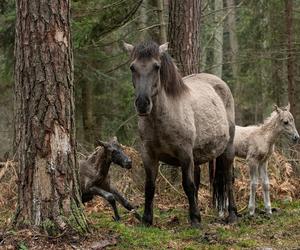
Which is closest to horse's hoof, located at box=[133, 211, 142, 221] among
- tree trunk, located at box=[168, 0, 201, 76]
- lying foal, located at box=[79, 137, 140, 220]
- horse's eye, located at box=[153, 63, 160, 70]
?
lying foal, located at box=[79, 137, 140, 220]

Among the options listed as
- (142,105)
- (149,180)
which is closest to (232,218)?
(149,180)

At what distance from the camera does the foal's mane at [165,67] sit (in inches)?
302

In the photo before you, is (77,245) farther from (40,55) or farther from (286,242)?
(286,242)

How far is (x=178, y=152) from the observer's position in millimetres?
7977

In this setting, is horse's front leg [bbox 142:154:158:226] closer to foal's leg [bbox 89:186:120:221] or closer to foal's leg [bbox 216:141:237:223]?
foal's leg [bbox 89:186:120:221]

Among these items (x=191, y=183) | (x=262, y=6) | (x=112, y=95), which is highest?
(x=262, y=6)

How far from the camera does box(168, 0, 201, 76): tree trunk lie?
38.2 ft

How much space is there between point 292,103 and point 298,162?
13.7 feet

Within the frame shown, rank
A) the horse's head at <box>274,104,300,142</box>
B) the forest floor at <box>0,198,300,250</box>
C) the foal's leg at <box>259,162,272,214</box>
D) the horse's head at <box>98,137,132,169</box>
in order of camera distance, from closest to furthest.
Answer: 1. the forest floor at <box>0,198,300,250</box>
2. the horse's head at <box>98,137,132,169</box>
3. the foal's leg at <box>259,162,272,214</box>
4. the horse's head at <box>274,104,300,142</box>

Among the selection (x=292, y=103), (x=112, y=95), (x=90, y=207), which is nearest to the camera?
(x=90, y=207)

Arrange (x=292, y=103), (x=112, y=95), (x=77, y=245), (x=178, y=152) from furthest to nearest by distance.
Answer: (x=112, y=95) < (x=292, y=103) < (x=178, y=152) < (x=77, y=245)

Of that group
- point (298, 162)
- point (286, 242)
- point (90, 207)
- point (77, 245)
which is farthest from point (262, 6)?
point (77, 245)

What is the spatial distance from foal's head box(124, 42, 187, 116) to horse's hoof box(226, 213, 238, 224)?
230 cm

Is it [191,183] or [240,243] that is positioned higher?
[191,183]
